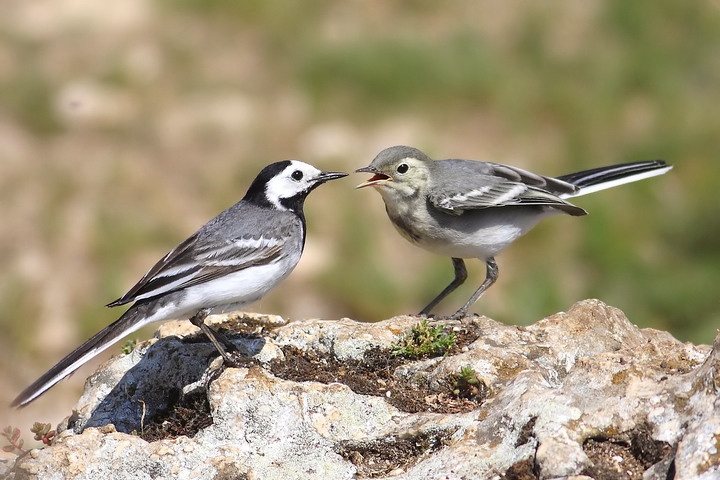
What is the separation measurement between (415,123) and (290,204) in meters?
7.13

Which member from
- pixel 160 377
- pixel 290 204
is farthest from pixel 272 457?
pixel 290 204

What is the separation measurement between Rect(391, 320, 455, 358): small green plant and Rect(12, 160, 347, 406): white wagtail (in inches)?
46.2

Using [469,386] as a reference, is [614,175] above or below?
above

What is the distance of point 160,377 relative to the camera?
7066 millimetres

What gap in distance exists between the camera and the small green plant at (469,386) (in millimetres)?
6180

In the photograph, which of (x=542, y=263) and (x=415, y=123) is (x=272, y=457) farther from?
(x=415, y=123)

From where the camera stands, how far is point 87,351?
6.43 m

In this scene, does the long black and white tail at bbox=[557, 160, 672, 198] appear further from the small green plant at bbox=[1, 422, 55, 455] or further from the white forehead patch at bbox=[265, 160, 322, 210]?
the small green plant at bbox=[1, 422, 55, 455]

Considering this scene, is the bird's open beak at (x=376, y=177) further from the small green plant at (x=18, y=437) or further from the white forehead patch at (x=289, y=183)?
the small green plant at (x=18, y=437)

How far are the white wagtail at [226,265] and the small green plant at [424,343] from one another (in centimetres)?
117

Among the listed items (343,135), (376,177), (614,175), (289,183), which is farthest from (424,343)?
(343,135)

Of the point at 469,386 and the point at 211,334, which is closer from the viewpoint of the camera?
the point at 469,386

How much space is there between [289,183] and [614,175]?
3433mm

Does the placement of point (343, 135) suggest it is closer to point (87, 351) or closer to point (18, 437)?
point (87, 351)
